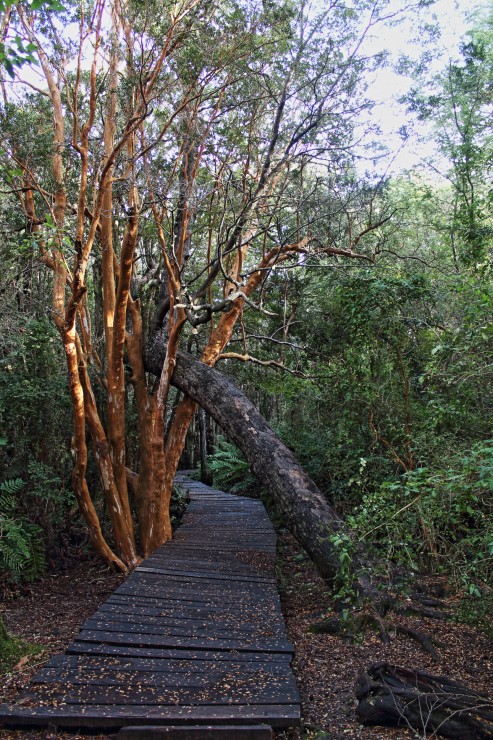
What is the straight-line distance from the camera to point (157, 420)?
8109 millimetres

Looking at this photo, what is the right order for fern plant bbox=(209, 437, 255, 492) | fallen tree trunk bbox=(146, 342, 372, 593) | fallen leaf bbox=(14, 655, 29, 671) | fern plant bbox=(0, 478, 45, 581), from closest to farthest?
fallen leaf bbox=(14, 655, 29, 671) → fallen tree trunk bbox=(146, 342, 372, 593) → fern plant bbox=(0, 478, 45, 581) → fern plant bbox=(209, 437, 255, 492)

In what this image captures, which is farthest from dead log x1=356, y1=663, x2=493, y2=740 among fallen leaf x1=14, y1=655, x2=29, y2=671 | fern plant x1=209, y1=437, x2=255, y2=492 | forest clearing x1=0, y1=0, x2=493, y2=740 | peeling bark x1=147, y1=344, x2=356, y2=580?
fern plant x1=209, y1=437, x2=255, y2=492

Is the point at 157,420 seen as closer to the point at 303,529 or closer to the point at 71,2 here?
the point at 303,529

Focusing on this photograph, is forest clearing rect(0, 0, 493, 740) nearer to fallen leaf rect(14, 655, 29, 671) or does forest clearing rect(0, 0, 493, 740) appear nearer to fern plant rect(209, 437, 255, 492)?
fallen leaf rect(14, 655, 29, 671)

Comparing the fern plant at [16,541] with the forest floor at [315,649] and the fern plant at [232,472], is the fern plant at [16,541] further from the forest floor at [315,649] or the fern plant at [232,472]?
the fern plant at [232,472]

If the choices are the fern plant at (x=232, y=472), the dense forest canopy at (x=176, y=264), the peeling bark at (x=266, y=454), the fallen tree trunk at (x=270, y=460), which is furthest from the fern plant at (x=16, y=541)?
the fern plant at (x=232, y=472)

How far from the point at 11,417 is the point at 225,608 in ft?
13.1

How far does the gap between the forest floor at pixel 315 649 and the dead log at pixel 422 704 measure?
0.30 ft

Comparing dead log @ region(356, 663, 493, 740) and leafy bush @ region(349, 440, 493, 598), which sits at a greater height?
leafy bush @ region(349, 440, 493, 598)

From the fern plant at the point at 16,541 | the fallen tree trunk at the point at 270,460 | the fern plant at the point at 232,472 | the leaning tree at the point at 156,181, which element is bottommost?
the fern plant at the point at 232,472

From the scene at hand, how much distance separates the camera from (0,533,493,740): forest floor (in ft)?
11.7

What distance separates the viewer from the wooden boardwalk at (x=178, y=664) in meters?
3.12

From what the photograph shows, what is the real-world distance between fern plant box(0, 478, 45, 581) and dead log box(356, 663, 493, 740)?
4600 millimetres

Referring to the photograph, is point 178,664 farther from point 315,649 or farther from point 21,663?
point 315,649
